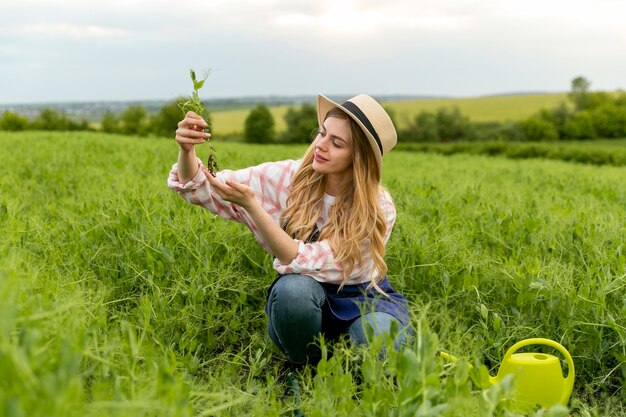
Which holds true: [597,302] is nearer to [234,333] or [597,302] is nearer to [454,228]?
[454,228]

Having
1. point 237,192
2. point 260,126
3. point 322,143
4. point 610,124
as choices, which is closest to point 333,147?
point 322,143

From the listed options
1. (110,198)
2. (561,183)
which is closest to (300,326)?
(110,198)

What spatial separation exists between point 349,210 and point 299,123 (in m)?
45.5

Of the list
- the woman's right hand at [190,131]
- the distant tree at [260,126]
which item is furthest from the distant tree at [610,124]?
the woman's right hand at [190,131]

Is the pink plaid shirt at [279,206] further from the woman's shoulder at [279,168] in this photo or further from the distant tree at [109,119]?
the distant tree at [109,119]

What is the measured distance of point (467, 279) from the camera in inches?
151

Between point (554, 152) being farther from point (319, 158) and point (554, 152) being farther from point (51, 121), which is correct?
Answer: point (51, 121)

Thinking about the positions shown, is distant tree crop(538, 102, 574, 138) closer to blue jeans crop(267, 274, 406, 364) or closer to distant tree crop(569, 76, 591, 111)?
distant tree crop(569, 76, 591, 111)

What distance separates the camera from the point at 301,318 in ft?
10.2

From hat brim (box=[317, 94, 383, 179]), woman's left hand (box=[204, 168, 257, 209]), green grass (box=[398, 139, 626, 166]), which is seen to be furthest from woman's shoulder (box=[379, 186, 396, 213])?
green grass (box=[398, 139, 626, 166])

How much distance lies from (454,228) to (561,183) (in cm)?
570

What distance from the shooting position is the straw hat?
3195 mm

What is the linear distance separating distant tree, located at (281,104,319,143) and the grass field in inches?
25.6

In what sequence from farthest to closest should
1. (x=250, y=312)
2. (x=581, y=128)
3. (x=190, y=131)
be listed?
1. (x=581, y=128)
2. (x=250, y=312)
3. (x=190, y=131)
